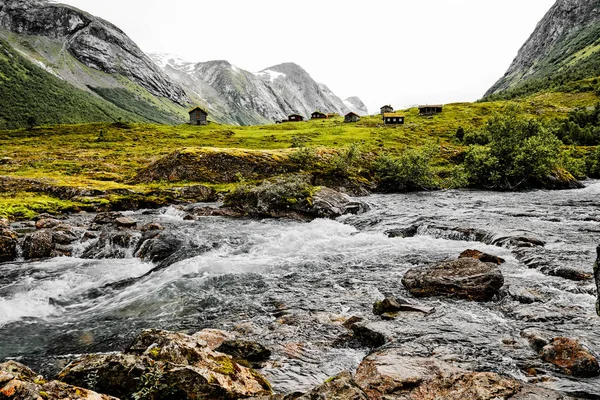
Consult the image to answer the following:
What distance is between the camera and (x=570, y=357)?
389 inches

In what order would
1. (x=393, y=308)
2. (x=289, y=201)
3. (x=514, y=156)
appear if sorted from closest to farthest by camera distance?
1. (x=393, y=308)
2. (x=289, y=201)
3. (x=514, y=156)

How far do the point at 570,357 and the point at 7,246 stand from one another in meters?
30.6

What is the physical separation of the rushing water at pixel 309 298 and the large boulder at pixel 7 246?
149 centimetres

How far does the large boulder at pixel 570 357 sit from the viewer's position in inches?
373

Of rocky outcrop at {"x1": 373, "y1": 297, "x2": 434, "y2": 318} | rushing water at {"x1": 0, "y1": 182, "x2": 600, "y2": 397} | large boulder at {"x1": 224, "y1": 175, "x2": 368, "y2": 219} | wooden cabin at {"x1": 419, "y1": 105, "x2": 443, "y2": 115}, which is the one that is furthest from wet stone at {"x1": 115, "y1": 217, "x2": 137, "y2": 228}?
wooden cabin at {"x1": 419, "y1": 105, "x2": 443, "y2": 115}

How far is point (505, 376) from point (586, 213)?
1270 inches

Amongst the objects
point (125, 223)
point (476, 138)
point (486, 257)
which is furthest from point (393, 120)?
point (486, 257)

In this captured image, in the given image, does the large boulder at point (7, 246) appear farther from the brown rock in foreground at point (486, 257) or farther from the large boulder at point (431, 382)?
the brown rock in foreground at point (486, 257)

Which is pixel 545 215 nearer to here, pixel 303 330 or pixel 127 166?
pixel 303 330

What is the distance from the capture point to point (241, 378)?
895 centimetres

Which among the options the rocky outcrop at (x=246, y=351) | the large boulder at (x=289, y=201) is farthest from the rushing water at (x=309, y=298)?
the large boulder at (x=289, y=201)

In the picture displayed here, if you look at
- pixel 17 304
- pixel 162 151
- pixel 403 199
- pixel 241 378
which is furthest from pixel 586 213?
pixel 162 151

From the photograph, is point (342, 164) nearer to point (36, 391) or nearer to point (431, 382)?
point (431, 382)

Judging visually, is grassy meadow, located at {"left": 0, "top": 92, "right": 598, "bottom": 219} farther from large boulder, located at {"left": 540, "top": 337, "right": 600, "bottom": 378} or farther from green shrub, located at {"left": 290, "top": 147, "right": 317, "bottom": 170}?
large boulder, located at {"left": 540, "top": 337, "right": 600, "bottom": 378}
